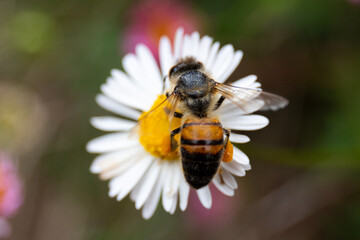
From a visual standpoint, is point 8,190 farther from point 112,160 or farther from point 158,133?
point 158,133

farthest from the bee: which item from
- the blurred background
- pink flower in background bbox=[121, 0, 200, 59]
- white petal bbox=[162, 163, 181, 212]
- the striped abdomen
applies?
pink flower in background bbox=[121, 0, 200, 59]

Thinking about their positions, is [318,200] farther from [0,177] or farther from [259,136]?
[0,177]

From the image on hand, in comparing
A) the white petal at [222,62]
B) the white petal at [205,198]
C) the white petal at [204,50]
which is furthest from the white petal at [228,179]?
the white petal at [204,50]

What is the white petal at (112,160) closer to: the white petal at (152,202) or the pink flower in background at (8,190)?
the white petal at (152,202)

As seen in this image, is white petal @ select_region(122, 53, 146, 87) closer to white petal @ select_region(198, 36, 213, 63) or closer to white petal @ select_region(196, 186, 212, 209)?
white petal @ select_region(198, 36, 213, 63)

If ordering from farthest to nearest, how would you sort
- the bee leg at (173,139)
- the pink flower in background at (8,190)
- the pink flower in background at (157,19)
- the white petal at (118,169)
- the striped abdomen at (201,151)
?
the pink flower in background at (157,19) → the pink flower in background at (8,190) → the white petal at (118,169) → the bee leg at (173,139) → the striped abdomen at (201,151)

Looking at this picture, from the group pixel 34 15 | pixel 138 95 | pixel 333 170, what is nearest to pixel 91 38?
pixel 34 15

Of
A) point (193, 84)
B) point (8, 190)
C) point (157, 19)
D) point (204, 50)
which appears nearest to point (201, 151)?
point (193, 84)
